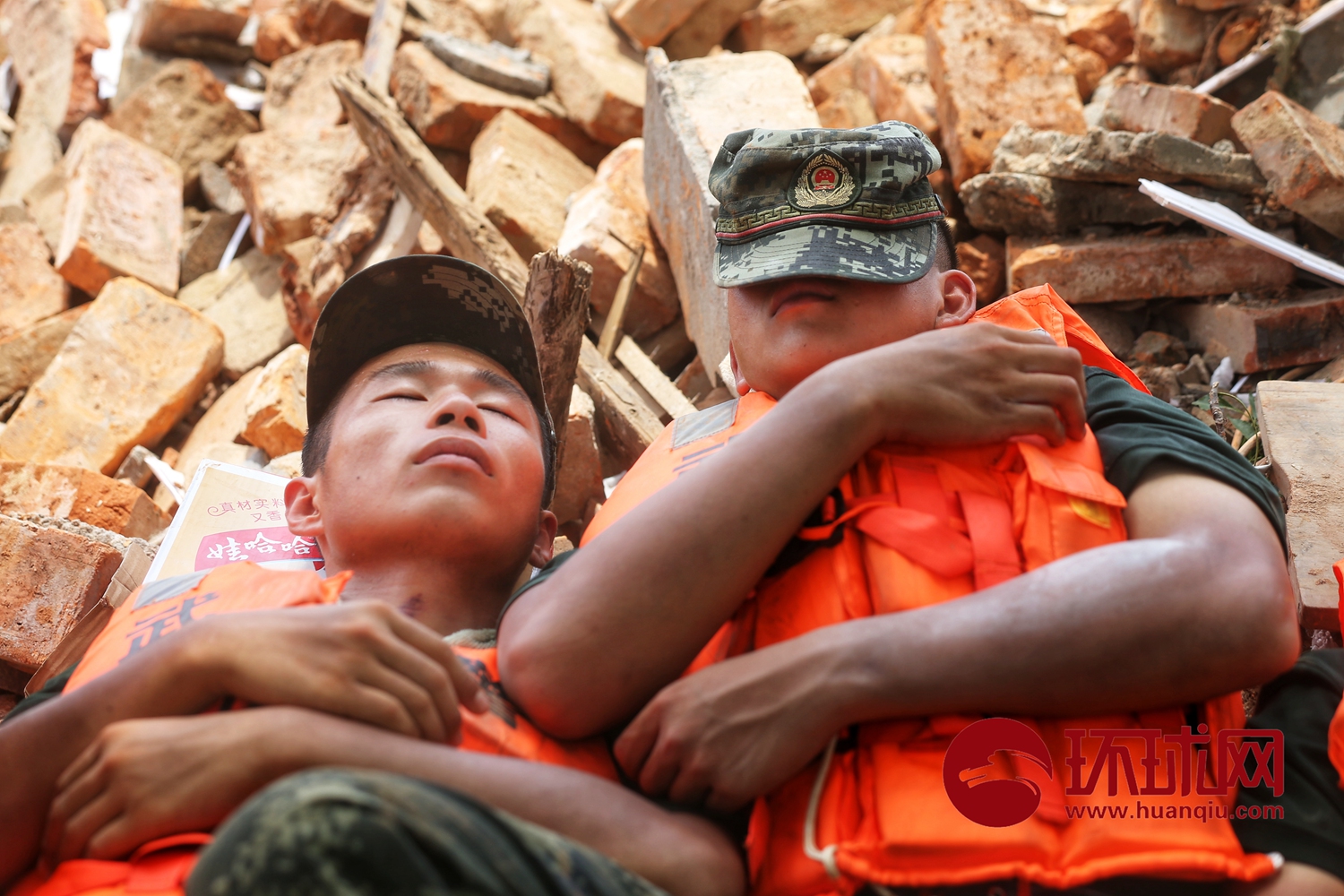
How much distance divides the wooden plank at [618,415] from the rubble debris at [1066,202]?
59.5 inches

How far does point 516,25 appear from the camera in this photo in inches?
254

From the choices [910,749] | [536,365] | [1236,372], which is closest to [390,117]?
[536,365]

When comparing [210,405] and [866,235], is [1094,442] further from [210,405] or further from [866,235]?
[210,405]

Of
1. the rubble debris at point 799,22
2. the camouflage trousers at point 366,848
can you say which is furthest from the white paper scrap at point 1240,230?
the rubble debris at point 799,22

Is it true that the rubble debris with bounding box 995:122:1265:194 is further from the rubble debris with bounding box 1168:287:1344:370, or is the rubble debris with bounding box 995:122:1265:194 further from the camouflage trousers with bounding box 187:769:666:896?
the camouflage trousers with bounding box 187:769:666:896

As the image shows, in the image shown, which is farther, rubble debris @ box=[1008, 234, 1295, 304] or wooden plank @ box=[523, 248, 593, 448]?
rubble debris @ box=[1008, 234, 1295, 304]

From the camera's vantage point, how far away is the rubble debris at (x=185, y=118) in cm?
673

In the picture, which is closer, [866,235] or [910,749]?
[910,749]

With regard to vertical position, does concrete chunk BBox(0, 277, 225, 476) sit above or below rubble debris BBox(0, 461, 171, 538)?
below

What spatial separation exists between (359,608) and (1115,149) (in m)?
3.13

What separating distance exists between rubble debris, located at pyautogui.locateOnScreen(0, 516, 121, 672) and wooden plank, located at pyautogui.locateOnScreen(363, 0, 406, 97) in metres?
3.78

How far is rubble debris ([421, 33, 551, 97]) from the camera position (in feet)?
18.5

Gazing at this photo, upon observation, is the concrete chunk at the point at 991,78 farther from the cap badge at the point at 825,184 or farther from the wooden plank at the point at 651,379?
the cap badge at the point at 825,184

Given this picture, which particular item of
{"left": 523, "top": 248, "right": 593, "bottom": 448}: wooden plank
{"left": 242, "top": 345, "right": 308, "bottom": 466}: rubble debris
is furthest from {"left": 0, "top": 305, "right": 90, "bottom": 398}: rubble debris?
{"left": 523, "top": 248, "right": 593, "bottom": 448}: wooden plank
